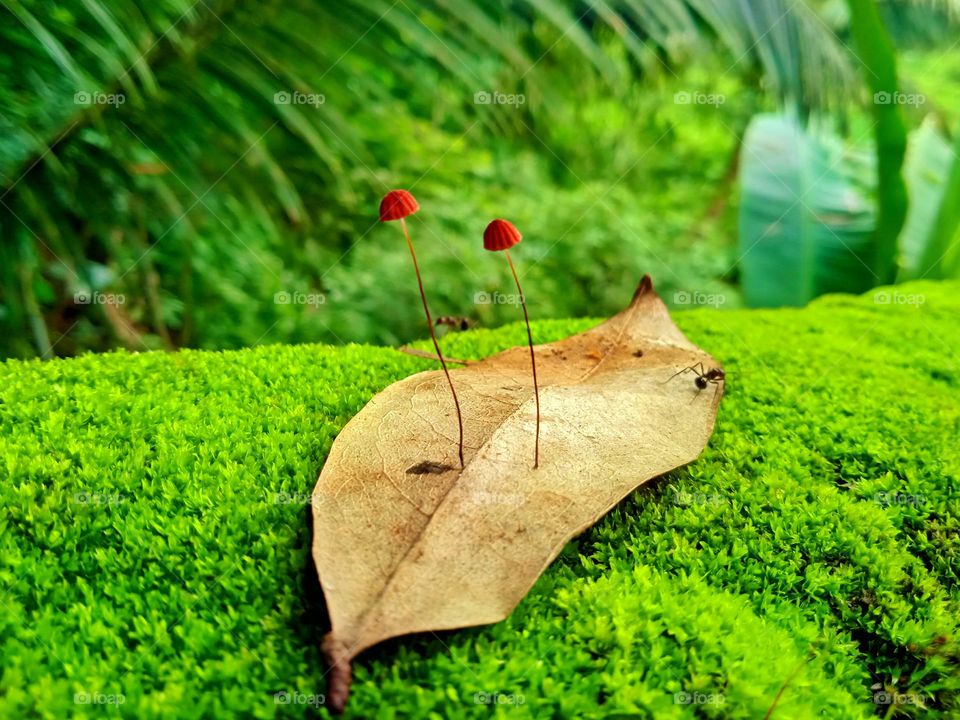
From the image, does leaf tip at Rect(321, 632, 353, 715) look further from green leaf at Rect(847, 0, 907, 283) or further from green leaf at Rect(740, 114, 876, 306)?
green leaf at Rect(740, 114, 876, 306)

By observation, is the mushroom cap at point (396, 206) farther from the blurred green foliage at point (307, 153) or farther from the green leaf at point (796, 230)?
the green leaf at point (796, 230)

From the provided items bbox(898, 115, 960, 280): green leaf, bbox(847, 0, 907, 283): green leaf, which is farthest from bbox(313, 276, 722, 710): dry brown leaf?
bbox(898, 115, 960, 280): green leaf

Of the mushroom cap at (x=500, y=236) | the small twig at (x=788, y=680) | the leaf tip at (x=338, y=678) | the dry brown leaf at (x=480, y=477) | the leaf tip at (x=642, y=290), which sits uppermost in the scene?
the mushroom cap at (x=500, y=236)

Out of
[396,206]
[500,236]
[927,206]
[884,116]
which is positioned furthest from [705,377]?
[927,206]

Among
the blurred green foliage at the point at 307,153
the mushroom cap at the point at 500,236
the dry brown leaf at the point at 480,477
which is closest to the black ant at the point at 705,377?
the dry brown leaf at the point at 480,477

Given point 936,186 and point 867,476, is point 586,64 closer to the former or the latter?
point 936,186

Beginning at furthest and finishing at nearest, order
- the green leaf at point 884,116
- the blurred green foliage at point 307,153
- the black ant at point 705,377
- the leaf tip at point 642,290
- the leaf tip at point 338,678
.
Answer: the green leaf at point 884,116
the blurred green foliage at point 307,153
the leaf tip at point 642,290
the black ant at point 705,377
the leaf tip at point 338,678

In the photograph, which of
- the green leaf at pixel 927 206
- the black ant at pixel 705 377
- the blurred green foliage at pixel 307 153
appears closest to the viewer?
the black ant at pixel 705 377

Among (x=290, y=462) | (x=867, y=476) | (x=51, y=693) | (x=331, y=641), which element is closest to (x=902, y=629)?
(x=867, y=476)
